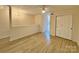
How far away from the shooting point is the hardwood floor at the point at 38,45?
1.65m

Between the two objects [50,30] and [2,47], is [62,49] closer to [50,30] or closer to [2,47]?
[50,30]

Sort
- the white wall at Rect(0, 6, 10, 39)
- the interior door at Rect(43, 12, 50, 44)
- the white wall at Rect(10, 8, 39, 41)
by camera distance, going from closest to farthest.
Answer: the white wall at Rect(0, 6, 10, 39)
the white wall at Rect(10, 8, 39, 41)
the interior door at Rect(43, 12, 50, 44)

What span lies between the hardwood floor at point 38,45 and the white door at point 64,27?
9 cm

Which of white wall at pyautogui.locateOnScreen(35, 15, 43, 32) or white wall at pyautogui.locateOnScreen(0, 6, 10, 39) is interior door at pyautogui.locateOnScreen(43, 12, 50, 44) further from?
white wall at pyautogui.locateOnScreen(0, 6, 10, 39)

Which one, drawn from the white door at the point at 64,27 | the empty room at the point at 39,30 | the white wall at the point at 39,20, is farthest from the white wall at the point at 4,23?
the white door at the point at 64,27

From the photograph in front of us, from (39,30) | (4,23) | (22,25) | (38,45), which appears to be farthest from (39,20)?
(4,23)

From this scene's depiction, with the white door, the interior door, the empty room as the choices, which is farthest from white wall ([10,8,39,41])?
the white door

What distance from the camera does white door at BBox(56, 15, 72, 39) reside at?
1960 millimetres

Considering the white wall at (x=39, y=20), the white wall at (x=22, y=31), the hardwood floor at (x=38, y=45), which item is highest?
the white wall at (x=39, y=20)

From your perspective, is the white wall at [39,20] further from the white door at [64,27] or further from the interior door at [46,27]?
the white door at [64,27]

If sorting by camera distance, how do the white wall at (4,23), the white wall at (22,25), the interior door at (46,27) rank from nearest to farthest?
the white wall at (4,23) < the white wall at (22,25) < the interior door at (46,27)

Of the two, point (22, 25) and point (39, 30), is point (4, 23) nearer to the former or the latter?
point (22, 25)
